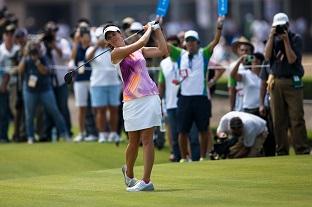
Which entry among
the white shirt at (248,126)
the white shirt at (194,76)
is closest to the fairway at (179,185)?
the white shirt at (248,126)

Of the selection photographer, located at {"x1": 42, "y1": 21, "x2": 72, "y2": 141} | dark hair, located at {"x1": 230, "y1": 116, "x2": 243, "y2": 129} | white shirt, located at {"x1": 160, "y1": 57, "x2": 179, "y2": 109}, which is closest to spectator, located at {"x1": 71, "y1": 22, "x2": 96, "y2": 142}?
photographer, located at {"x1": 42, "y1": 21, "x2": 72, "y2": 141}

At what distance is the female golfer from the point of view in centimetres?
1436

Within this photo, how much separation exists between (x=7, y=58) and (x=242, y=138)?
251 inches

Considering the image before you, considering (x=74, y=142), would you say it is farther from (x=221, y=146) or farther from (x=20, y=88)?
(x=221, y=146)

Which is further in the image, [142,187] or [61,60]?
[61,60]

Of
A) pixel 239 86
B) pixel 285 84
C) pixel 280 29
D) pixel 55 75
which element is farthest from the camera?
pixel 55 75

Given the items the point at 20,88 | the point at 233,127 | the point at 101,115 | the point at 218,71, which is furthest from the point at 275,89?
the point at 20,88

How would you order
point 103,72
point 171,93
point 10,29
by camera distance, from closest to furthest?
1. point 171,93
2. point 103,72
3. point 10,29

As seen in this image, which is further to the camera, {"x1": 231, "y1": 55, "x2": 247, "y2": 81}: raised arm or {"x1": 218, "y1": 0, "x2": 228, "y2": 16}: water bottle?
{"x1": 231, "y1": 55, "x2": 247, "y2": 81}: raised arm

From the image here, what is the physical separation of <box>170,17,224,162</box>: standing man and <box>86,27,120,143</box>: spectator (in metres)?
3.04

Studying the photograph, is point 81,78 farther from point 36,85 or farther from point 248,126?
point 248,126

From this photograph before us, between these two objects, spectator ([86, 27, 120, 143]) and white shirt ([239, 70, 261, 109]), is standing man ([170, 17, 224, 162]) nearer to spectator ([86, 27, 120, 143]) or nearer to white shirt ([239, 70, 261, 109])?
white shirt ([239, 70, 261, 109])

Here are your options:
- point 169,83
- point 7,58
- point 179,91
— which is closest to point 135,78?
point 179,91

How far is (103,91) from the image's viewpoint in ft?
73.2
